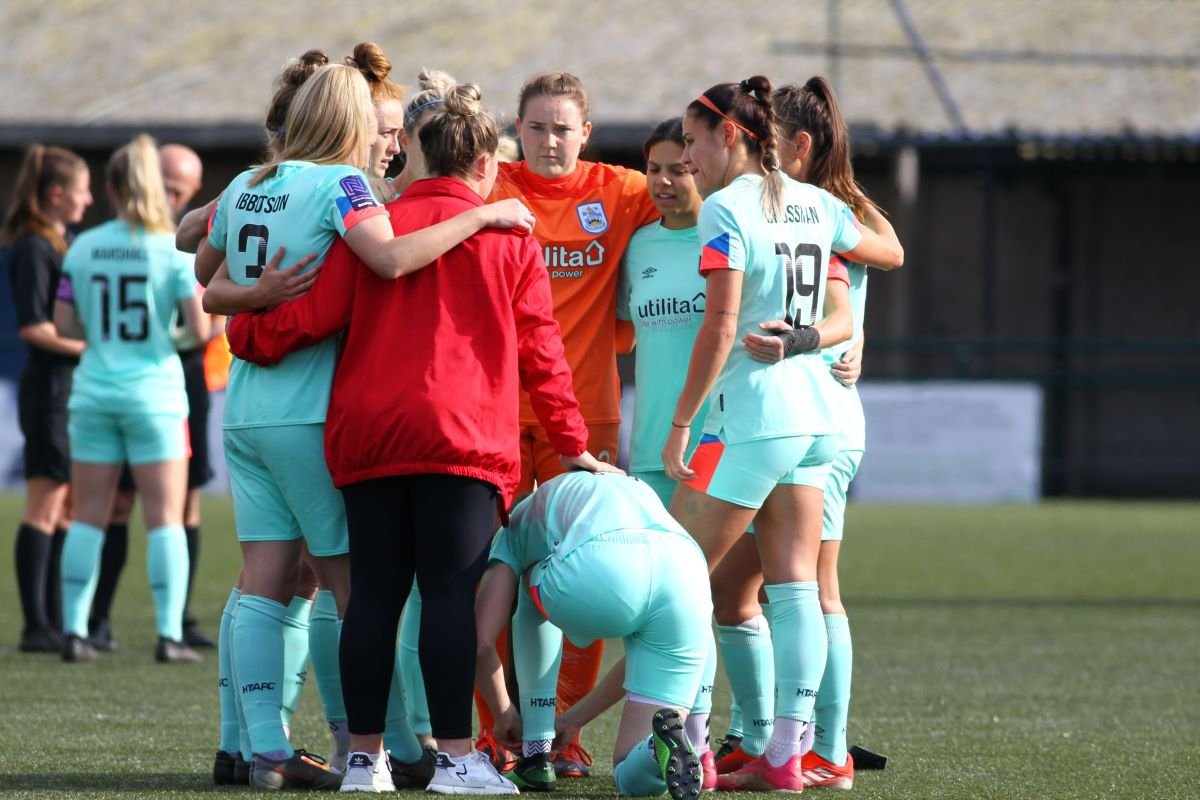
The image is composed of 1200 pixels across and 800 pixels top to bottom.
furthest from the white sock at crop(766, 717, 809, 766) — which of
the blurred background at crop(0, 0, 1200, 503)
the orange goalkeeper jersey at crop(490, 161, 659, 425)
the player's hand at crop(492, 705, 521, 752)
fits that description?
the blurred background at crop(0, 0, 1200, 503)

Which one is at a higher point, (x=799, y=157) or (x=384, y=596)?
(x=799, y=157)

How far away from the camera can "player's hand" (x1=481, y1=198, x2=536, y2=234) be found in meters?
4.43

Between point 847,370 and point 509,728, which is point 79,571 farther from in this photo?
point 847,370

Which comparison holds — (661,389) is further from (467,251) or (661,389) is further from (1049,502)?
(1049,502)

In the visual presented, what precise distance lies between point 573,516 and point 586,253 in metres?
1.06

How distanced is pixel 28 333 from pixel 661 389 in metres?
3.73

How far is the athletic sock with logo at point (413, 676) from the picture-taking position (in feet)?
16.6

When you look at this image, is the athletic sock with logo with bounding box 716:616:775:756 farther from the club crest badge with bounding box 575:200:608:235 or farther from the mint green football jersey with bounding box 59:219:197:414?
the mint green football jersey with bounding box 59:219:197:414

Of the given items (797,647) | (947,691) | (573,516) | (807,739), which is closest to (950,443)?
(947,691)

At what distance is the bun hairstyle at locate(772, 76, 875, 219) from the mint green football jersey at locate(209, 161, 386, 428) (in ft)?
3.89

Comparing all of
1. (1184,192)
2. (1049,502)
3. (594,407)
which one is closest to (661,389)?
(594,407)

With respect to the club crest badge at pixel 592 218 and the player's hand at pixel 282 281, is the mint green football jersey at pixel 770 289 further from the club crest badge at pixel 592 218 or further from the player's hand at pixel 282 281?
the player's hand at pixel 282 281

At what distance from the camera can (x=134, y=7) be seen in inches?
1021

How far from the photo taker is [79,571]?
24.4ft
